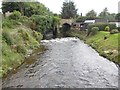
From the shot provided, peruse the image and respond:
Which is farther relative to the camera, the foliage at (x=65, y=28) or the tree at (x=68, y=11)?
the tree at (x=68, y=11)

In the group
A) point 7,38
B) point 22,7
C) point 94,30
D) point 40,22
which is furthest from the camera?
point 22,7

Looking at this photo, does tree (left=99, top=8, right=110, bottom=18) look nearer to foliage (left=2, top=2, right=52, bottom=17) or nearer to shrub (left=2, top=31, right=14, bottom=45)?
foliage (left=2, top=2, right=52, bottom=17)

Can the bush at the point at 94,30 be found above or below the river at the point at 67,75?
above

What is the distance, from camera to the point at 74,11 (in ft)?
303

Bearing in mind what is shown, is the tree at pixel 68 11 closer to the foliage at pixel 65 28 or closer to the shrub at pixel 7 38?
the foliage at pixel 65 28

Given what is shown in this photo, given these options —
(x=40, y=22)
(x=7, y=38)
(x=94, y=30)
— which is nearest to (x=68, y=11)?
(x=40, y=22)

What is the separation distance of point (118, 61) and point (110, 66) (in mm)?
1203

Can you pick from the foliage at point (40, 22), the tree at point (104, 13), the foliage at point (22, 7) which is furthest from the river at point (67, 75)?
the tree at point (104, 13)

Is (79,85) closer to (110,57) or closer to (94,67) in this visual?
(94,67)

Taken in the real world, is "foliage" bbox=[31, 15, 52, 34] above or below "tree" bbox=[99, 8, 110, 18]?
below

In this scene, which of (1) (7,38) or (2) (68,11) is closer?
(1) (7,38)

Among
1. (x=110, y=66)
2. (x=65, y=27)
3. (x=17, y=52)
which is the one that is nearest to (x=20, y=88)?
(x=110, y=66)

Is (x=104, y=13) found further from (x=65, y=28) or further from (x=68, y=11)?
(x=65, y=28)

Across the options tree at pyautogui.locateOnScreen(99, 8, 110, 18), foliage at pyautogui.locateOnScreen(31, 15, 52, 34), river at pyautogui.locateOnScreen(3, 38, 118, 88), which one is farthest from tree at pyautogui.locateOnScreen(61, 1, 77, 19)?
river at pyautogui.locateOnScreen(3, 38, 118, 88)
